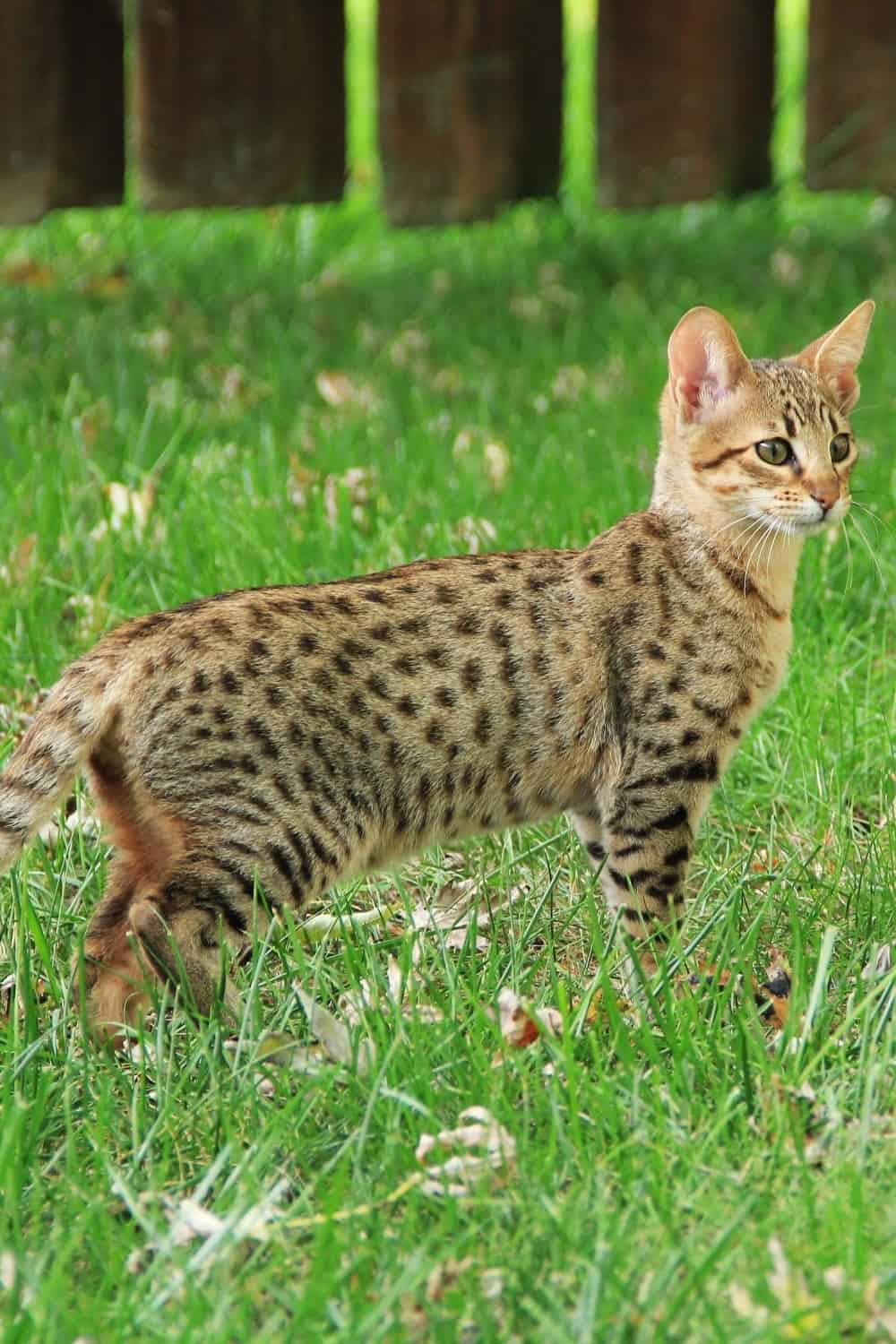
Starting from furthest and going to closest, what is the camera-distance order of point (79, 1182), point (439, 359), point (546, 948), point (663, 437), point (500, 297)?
1. point (500, 297)
2. point (439, 359)
3. point (663, 437)
4. point (546, 948)
5. point (79, 1182)

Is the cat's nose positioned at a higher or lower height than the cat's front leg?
higher

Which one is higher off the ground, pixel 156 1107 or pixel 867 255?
pixel 867 255

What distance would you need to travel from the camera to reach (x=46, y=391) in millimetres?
6336

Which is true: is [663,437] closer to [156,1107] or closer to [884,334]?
[156,1107]

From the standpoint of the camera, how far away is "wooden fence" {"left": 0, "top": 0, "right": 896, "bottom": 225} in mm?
7320

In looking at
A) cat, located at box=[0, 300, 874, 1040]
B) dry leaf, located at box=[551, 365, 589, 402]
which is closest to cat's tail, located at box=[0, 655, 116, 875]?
cat, located at box=[0, 300, 874, 1040]

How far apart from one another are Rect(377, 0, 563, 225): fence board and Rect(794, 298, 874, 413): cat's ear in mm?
3721

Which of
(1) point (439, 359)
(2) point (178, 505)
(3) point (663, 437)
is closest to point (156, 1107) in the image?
(3) point (663, 437)

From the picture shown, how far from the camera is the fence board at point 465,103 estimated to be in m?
7.55

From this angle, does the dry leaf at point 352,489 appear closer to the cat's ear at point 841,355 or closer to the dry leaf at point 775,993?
the cat's ear at point 841,355

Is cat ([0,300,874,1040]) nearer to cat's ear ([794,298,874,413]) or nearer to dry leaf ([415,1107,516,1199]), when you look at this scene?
cat's ear ([794,298,874,413])

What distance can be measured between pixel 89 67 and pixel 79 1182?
5.34m

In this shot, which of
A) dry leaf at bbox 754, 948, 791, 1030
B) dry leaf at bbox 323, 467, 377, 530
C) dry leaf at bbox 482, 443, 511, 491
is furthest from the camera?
dry leaf at bbox 482, 443, 511, 491

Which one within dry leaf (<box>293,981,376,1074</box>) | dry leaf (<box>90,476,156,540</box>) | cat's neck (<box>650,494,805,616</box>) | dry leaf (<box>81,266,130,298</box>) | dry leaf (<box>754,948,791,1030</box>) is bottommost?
dry leaf (<box>754,948,791,1030</box>)
